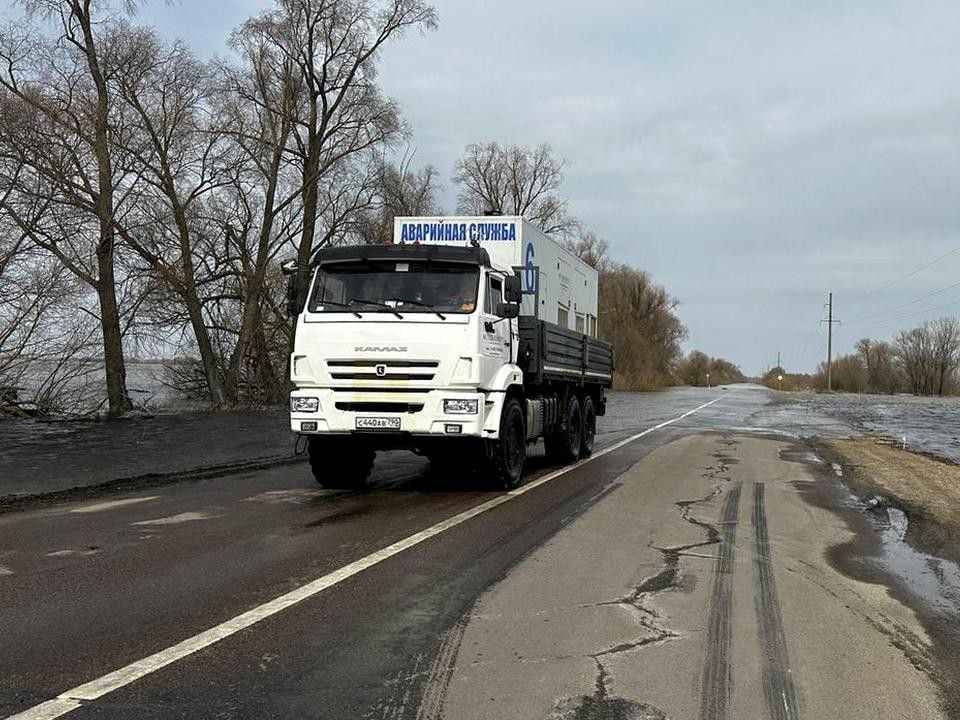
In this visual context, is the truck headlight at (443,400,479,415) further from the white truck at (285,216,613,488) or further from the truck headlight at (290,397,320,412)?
the truck headlight at (290,397,320,412)

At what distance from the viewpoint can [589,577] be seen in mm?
6094

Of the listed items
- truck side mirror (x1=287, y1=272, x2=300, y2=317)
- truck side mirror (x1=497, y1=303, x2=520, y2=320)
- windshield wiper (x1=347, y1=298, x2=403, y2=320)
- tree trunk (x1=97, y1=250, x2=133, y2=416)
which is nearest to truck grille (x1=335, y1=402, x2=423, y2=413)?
windshield wiper (x1=347, y1=298, x2=403, y2=320)

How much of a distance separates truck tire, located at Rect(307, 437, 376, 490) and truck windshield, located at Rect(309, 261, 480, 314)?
177 cm

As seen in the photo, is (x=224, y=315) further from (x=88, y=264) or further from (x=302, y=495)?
(x=302, y=495)

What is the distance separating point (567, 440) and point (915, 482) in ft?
17.9

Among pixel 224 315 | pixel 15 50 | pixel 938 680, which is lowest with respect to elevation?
pixel 938 680

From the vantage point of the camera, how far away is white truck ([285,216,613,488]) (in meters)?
9.23

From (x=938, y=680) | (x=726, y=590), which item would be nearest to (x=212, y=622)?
(x=726, y=590)

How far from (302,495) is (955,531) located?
24.2 ft

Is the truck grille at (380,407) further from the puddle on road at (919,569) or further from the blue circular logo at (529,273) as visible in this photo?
the puddle on road at (919,569)

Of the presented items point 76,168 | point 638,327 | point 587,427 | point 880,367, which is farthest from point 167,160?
point 880,367

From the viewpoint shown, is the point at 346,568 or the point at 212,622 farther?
the point at 346,568

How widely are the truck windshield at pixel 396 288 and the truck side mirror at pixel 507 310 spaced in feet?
1.89

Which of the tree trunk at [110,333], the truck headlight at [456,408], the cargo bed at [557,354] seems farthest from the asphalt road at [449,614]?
the tree trunk at [110,333]
